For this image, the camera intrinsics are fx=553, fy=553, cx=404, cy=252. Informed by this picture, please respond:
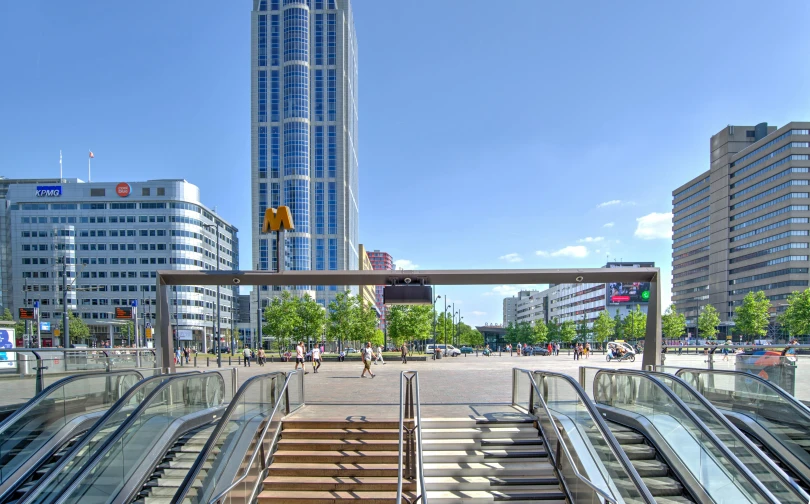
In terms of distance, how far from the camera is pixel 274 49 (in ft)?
397

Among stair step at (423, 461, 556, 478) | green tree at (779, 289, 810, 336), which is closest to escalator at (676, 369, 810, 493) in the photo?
stair step at (423, 461, 556, 478)

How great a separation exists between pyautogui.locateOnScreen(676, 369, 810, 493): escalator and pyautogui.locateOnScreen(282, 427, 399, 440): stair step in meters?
5.78

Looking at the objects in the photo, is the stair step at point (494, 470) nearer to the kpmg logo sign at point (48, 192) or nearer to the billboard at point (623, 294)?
the kpmg logo sign at point (48, 192)

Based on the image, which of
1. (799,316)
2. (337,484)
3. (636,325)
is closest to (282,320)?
(337,484)

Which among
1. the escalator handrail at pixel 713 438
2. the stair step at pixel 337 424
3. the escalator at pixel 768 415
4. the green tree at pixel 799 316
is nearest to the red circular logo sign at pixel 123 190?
the stair step at pixel 337 424

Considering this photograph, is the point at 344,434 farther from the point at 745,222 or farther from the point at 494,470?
the point at 745,222

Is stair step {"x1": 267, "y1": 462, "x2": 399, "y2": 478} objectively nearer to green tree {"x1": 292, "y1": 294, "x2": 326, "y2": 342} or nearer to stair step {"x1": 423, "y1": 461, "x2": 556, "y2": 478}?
stair step {"x1": 423, "y1": 461, "x2": 556, "y2": 478}

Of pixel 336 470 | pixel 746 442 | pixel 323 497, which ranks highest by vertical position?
pixel 746 442

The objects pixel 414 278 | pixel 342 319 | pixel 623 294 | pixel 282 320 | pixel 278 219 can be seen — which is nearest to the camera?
pixel 278 219

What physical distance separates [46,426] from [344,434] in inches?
183

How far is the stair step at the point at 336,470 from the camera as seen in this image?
8922mm

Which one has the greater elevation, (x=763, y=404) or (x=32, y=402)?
(x=32, y=402)

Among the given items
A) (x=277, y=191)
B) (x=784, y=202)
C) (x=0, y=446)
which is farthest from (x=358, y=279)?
(x=784, y=202)

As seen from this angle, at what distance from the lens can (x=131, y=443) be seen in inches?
276
